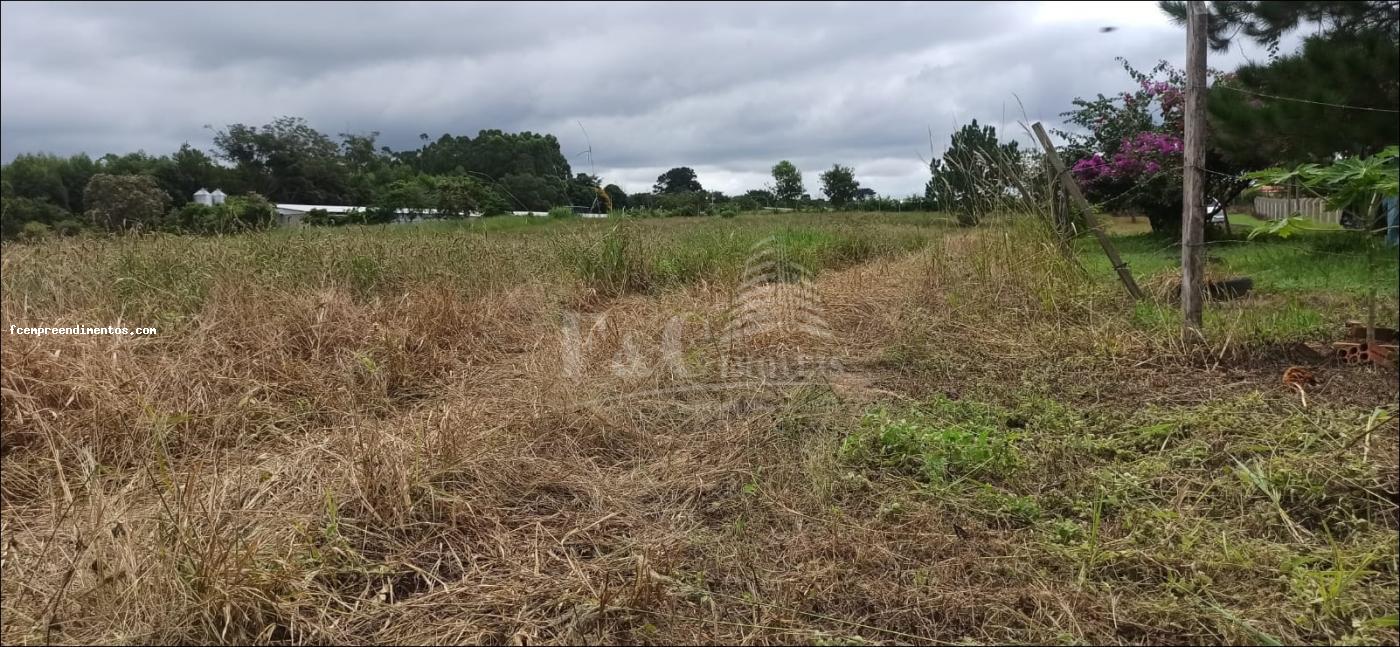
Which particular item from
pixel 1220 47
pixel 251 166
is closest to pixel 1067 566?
pixel 1220 47

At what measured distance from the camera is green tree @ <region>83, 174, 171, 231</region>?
4496 millimetres

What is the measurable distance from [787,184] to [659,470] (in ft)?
30.5

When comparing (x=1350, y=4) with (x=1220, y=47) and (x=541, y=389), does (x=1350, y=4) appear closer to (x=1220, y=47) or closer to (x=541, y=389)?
(x=1220, y=47)

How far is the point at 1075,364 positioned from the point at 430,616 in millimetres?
3081

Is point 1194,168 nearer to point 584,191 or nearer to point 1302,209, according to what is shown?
point 1302,209

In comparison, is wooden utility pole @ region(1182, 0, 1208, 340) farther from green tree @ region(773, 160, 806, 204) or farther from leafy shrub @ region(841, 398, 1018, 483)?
green tree @ region(773, 160, 806, 204)

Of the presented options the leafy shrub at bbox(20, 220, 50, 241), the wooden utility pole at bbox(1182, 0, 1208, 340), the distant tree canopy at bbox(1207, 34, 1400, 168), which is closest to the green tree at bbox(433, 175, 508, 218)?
the leafy shrub at bbox(20, 220, 50, 241)

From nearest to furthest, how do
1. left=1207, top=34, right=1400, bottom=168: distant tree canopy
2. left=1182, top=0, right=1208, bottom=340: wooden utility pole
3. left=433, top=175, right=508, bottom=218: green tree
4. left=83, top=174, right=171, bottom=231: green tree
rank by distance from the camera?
left=1207, top=34, right=1400, bottom=168: distant tree canopy, left=1182, top=0, right=1208, bottom=340: wooden utility pole, left=83, top=174, right=171, bottom=231: green tree, left=433, top=175, right=508, bottom=218: green tree

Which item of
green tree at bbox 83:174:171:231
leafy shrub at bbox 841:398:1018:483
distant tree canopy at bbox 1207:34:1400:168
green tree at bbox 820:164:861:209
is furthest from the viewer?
green tree at bbox 820:164:861:209

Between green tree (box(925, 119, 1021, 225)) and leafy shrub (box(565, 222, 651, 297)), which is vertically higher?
green tree (box(925, 119, 1021, 225))

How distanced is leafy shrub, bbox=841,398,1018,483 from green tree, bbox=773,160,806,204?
8.71 metres

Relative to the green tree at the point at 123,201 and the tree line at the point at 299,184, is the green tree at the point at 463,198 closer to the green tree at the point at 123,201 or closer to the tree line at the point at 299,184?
the tree line at the point at 299,184

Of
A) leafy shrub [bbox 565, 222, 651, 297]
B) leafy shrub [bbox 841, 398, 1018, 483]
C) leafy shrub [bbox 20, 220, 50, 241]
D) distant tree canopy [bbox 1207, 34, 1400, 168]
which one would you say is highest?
distant tree canopy [bbox 1207, 34, 1400, 168]

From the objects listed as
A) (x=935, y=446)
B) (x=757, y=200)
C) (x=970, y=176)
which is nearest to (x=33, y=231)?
(x=935, y=446)
